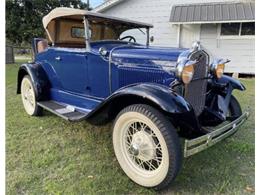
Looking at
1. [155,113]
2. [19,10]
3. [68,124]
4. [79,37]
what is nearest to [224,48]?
[79,37]

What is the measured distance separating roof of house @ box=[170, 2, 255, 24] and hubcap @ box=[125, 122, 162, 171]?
8254 mm

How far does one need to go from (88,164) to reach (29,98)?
240 cm

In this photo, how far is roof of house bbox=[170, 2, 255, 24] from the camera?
937 centimetres

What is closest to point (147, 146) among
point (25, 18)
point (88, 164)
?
point (88, 164)

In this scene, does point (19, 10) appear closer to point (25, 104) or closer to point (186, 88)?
point (25, 104)

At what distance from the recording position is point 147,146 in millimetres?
2537

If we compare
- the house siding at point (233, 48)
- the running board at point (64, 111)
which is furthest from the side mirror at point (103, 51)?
the house siding at point (233, 48)

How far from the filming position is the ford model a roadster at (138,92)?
2379mm

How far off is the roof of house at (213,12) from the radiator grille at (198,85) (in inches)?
291

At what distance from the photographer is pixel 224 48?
10.4 meters

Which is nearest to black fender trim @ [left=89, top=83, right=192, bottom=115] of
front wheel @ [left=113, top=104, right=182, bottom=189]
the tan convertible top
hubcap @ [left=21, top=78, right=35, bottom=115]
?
front wheel @ [left=113, top=104, right=182, bottom=189]

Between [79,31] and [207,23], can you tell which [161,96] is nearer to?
[79,31]

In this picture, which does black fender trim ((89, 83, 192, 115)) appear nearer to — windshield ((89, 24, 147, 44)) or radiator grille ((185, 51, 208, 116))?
radiator grille ((185, 51, 208, 116))
